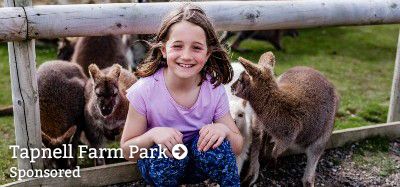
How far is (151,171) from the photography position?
2961 millimetres

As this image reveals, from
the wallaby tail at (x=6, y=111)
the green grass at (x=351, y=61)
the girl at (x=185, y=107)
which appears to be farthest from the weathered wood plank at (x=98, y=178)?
the green grass at (x=351, y=61)

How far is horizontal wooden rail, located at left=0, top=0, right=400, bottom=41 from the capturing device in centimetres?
322

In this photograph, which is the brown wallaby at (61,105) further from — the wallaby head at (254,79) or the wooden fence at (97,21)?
the wallaby head at (254,79)

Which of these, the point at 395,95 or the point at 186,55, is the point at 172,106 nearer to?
the point at 186,55

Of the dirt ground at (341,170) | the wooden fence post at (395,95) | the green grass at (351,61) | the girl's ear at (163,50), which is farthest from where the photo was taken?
the green grass at (351,61)

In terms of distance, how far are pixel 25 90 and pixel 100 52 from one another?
7.94ft

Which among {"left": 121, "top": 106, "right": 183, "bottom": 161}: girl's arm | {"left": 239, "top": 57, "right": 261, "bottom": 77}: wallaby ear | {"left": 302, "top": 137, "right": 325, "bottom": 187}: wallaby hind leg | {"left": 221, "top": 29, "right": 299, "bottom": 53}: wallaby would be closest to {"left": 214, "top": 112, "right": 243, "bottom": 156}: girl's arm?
{"left": 121, "top": 106, "right": 183, "bottom": 161}: girl's arm

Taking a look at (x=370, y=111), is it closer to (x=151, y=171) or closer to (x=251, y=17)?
(x=251, y=17)

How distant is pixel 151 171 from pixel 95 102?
4.37ft

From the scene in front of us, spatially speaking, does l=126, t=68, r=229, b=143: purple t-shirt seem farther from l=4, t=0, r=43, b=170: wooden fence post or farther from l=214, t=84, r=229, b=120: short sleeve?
l=4, t=0, r=43, b=170: wooden fence post

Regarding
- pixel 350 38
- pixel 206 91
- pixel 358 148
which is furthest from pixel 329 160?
pixel 350 38

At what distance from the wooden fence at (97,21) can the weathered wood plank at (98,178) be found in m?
0.01

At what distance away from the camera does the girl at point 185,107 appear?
2.86 meters

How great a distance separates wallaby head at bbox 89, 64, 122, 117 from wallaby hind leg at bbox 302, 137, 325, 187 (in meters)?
1.59
